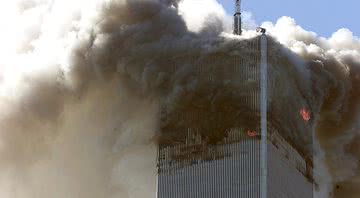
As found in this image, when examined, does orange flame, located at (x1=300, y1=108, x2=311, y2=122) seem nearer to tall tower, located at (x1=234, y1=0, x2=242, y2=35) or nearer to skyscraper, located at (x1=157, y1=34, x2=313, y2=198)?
skyscraper, located at (x1=157, y1=34, x2=313, y2=198)

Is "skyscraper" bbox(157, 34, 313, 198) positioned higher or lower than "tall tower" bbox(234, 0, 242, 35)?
lower

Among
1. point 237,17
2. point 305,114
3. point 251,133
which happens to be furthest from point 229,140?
point 237,17

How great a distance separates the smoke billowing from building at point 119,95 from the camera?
110625 mm

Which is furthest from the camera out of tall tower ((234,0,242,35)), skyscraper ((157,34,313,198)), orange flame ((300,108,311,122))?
tall tower ((234,0,242,35))

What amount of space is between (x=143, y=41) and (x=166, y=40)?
211cm

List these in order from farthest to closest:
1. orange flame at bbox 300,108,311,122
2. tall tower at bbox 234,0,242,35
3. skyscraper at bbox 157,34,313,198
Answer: tall tower at bbox 234,0,242,35
orange flame at bbox 300,108,311,122
skyscraper at bbox 157,34,313,198

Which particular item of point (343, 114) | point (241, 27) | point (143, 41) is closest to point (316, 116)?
point (343, 114)

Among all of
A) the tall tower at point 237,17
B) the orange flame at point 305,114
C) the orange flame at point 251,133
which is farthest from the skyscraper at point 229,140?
the tall tower at point 237,17

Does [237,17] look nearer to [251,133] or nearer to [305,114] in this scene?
[305,114]

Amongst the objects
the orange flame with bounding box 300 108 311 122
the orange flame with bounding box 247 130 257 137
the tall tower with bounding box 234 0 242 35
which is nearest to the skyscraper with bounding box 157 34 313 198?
the orange flame with bounding box 247 130 257 137

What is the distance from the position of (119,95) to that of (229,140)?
11.0 metres

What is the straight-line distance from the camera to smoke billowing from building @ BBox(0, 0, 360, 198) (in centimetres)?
11062

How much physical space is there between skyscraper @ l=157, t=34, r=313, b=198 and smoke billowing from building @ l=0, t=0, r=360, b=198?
115cm

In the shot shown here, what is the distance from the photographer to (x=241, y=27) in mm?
117438
